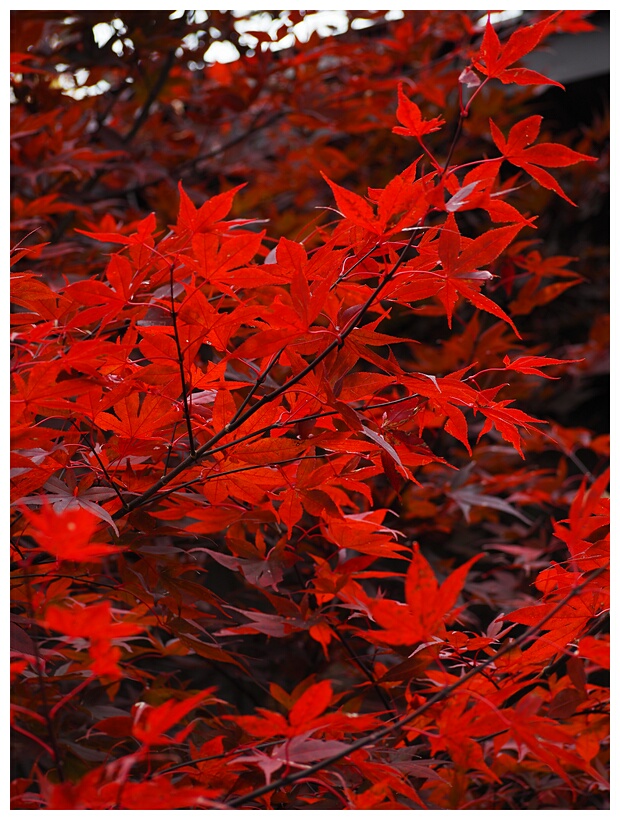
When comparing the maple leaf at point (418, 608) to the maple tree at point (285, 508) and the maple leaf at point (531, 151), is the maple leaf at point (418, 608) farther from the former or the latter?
the maple leaf at point (531, 151)

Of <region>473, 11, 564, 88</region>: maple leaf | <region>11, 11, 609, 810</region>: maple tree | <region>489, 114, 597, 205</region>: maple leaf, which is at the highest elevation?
<region>473, 11, 564, 88</region>: maple leaf

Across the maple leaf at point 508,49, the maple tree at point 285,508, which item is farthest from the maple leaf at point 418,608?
the maple leaf at point 508,49

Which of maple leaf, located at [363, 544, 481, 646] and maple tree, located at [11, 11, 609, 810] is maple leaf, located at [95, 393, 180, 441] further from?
maple leaf, located at [363, 544, 481, 646]

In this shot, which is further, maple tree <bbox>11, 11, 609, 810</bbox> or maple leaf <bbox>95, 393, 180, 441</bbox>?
maple leaf <bbox>95, 393, 180, 441</bbox>

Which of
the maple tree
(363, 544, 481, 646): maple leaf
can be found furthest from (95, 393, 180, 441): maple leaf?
(363, 544, 481, 646): maple leaf

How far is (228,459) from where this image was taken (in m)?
0.62

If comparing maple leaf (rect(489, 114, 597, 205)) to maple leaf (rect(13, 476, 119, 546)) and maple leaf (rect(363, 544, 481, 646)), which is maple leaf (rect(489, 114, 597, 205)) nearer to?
maple leaf (rect(363, 544, 481, 646))

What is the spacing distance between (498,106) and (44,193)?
1.16 meters

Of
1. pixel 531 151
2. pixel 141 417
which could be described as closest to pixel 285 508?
pixel 141 417

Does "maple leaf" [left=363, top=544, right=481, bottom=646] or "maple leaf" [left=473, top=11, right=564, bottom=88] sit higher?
"maple leaf" [left=473, top=11, right=564, bottom=88]

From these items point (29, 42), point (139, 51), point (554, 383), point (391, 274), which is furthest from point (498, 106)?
point (391, 274)

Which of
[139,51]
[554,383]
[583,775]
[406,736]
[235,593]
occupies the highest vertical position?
[139,51]

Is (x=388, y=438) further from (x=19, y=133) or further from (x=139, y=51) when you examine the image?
(x=139, y=51)

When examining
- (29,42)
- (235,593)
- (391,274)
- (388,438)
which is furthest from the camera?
(29,42)
